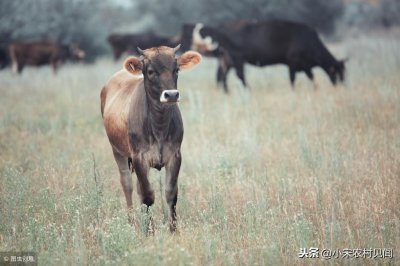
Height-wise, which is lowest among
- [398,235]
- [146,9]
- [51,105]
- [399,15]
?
[398,235]

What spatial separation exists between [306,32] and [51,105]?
22.2ft

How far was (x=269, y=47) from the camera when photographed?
14.7m

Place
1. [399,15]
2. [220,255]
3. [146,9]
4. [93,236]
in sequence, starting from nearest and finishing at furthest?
[220,255]
[93,236]
[399,15]
[146,9]

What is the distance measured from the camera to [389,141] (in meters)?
7.61

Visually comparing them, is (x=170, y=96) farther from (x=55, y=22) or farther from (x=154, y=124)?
(x=55, y=22)

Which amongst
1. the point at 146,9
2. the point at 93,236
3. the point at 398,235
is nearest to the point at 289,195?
the point at 398,235

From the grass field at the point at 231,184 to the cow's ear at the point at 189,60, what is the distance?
4.10 ft

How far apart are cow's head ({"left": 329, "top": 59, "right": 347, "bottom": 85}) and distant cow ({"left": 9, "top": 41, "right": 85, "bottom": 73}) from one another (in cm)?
1353

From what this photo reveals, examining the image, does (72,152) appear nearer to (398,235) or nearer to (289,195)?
(289,195)

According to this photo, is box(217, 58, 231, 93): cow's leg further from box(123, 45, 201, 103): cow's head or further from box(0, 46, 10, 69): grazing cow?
box(0, 46, 10, 69): grazing cow

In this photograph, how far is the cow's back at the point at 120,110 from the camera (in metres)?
5.58

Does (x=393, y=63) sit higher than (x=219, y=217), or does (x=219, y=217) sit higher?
(x=393, y=63)

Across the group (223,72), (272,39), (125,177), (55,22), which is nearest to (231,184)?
(125,177)

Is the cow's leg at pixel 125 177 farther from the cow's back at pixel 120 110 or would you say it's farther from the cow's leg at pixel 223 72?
the cow's leg at pixel 223 72
